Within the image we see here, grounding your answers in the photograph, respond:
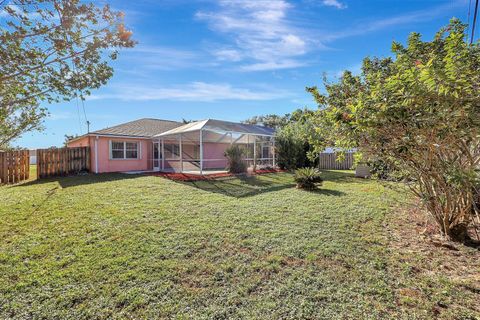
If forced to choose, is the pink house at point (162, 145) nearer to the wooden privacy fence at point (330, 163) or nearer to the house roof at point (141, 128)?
the house roof at point (141, 128)

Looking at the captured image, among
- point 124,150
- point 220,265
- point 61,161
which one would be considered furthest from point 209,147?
point 220,265

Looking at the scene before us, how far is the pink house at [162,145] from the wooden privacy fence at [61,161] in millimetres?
541

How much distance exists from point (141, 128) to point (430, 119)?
18688 mm

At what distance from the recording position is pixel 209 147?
879 inches

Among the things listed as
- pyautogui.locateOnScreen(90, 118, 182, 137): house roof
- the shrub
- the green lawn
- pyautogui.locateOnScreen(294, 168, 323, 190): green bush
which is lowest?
the green lawn

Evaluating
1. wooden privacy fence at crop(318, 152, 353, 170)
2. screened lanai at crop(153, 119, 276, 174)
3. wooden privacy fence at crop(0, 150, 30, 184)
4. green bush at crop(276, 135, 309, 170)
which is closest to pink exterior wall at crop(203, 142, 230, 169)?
screened lanai at crop(153, 119, 276, 174)

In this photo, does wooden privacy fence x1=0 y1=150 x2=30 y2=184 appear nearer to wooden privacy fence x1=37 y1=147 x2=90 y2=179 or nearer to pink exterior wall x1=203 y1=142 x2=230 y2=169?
wooden privacy fence x1=37 y1=147 x2=90 y2=179

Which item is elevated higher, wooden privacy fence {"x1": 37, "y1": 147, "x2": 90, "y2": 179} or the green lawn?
wooden privacy fence {"x1": 37, "y1": 147, "x2": 90, "y2": 179}

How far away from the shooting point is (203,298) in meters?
3.03

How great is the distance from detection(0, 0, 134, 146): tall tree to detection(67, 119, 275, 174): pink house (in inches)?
304

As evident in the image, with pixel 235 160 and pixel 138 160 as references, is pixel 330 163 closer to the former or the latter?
pixel 235 160

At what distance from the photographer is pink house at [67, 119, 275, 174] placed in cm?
1551

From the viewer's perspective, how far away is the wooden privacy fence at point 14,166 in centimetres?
1204

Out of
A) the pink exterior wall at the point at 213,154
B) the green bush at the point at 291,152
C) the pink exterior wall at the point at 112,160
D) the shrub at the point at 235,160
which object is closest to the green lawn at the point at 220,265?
the shrub at the point at 235,160
